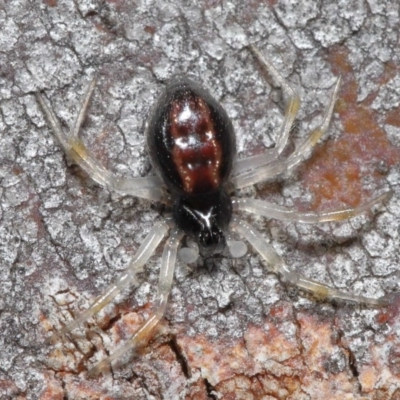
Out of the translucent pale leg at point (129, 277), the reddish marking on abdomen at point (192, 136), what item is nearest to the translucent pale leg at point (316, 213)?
the reddish marking on abdomen at point (192, 136)

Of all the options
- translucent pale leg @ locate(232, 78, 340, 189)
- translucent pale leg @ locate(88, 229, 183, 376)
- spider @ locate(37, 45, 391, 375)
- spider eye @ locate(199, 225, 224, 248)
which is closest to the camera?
translucent pale leg @ locate(88, 229, 183, 376)

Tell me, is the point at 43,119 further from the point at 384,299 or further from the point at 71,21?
the point at 384,299

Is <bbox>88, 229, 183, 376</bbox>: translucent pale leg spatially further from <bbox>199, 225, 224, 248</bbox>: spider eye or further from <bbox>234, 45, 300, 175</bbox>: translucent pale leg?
<bbox>234, 45, 300, 175</bbox>: translucent pale leg

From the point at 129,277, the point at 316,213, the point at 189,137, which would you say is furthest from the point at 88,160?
the point at 316,213

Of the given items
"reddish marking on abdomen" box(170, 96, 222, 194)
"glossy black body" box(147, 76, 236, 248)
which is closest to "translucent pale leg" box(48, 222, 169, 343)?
"glossy black body" box(147, 76, 236, 248)

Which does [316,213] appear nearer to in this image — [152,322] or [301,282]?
[301,282]

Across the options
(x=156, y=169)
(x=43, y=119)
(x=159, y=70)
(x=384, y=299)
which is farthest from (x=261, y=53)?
(x=384, y=299)
